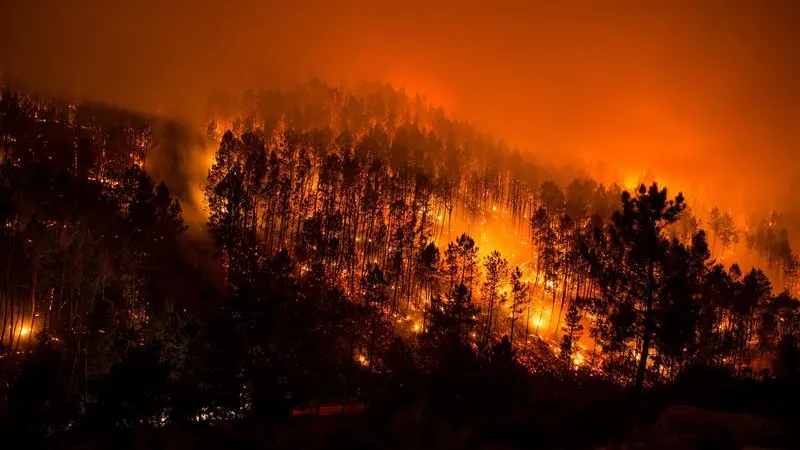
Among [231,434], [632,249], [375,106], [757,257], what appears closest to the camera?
[231,434]

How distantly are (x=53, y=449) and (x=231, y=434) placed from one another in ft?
18.2

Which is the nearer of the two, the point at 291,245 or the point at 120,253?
the point at 120,253

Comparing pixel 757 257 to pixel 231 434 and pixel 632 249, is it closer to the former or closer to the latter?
pixel 632 249

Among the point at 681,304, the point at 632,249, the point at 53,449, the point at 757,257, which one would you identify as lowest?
the point at 53,449

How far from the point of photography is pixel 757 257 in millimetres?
125375

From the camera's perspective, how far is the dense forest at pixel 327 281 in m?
22.7

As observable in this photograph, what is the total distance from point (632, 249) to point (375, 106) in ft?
383

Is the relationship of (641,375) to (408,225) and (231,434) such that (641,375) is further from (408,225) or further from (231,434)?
(408,225)

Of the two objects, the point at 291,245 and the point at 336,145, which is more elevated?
the point at 336,145

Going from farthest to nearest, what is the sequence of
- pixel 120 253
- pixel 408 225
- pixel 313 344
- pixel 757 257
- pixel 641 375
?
pixel 757 257, pixel 408 225, pixel 120 253, pixel 641 375, pixel 313 344

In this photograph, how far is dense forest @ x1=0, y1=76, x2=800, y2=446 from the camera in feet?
74.3

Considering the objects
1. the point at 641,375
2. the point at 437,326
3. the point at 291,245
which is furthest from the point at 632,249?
the point at 291,245

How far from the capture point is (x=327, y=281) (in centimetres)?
6228

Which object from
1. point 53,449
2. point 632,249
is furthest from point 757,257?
point 53,449
